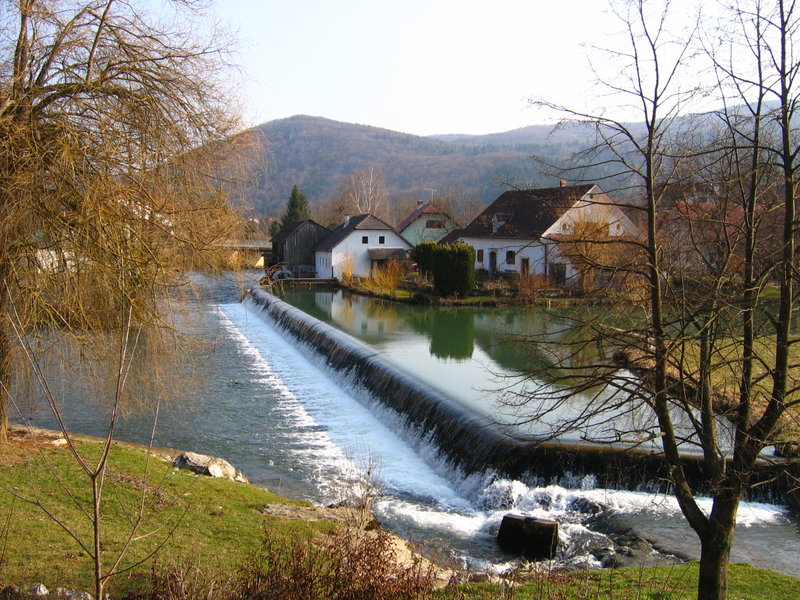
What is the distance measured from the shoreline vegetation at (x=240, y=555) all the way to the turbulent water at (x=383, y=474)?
0.85 meters

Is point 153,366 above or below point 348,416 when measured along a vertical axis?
above

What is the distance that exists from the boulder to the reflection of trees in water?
34.8ft

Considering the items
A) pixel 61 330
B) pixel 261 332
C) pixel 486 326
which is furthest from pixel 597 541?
pixel 261 332

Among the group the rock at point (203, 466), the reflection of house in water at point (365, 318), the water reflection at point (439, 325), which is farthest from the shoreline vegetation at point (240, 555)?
the reflection of house in water at point (365, 318)

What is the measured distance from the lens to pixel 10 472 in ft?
26.1

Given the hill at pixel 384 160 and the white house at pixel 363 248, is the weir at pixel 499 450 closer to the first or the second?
the white house at pixel 363 248

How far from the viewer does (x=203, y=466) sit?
32.5 feet

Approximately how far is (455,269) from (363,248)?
45.6 feet

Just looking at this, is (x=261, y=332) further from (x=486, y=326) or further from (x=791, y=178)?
(x=791, y=178)

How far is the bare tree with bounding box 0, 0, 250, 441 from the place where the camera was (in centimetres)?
740

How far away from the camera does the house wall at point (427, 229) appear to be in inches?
2191

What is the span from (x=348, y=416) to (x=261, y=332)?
504 inches

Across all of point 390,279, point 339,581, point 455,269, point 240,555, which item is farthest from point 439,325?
point 339,581

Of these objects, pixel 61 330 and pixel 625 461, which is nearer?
pixel 61 330
